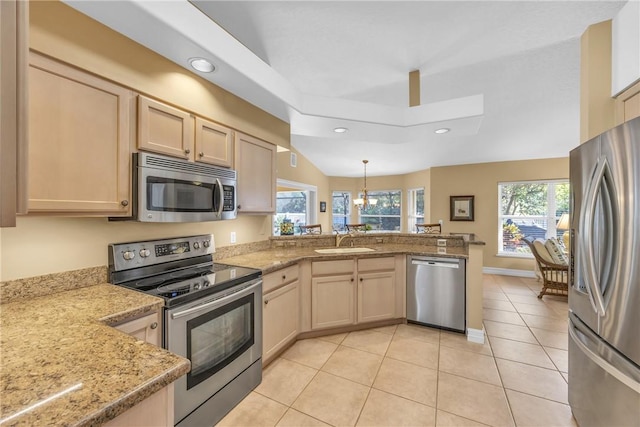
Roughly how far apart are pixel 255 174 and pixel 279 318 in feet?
4.40

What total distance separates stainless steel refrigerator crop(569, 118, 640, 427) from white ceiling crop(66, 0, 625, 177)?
46.0 inches

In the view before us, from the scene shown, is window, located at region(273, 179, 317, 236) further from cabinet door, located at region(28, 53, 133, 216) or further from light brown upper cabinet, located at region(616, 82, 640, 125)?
light brown upper cabinet, located at region(616, 82, 640, 125)

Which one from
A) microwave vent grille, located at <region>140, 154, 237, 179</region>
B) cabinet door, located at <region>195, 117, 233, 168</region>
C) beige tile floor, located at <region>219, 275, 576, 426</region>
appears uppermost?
cabinet door, located at <region>195, 117, 233, 168</region>

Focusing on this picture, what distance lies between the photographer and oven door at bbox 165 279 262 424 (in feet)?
4.84

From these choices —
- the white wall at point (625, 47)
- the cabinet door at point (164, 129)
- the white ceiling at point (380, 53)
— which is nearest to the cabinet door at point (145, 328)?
the cabinet door at point (164, 129)

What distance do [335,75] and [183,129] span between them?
1.57 meters

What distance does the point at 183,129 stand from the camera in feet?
6.14

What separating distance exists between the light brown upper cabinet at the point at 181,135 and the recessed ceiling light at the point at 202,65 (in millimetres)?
320

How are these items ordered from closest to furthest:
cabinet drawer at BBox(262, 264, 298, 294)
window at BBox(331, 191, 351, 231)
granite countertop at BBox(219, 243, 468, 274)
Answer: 1. cabinet drawer at BBox(262, 264, 298, 294)
2. granite countertop at BBox(219, 243, 468, 274)
3. window at BBox(331, 191, 351, 231)

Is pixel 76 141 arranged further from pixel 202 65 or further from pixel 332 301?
pixel 332 301

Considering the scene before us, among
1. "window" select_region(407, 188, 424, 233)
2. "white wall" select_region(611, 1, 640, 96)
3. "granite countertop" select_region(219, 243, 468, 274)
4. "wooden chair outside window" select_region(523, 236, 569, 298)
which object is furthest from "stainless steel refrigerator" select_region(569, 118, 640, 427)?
"window" select_region(407, 188, 424, 233)

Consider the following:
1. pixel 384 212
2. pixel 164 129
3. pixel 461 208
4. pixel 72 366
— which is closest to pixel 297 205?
pixel 384 212

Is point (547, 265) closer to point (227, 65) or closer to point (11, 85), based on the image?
point (227, 65)

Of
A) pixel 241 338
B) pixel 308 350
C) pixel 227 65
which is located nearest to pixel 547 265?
pixel 308 350
